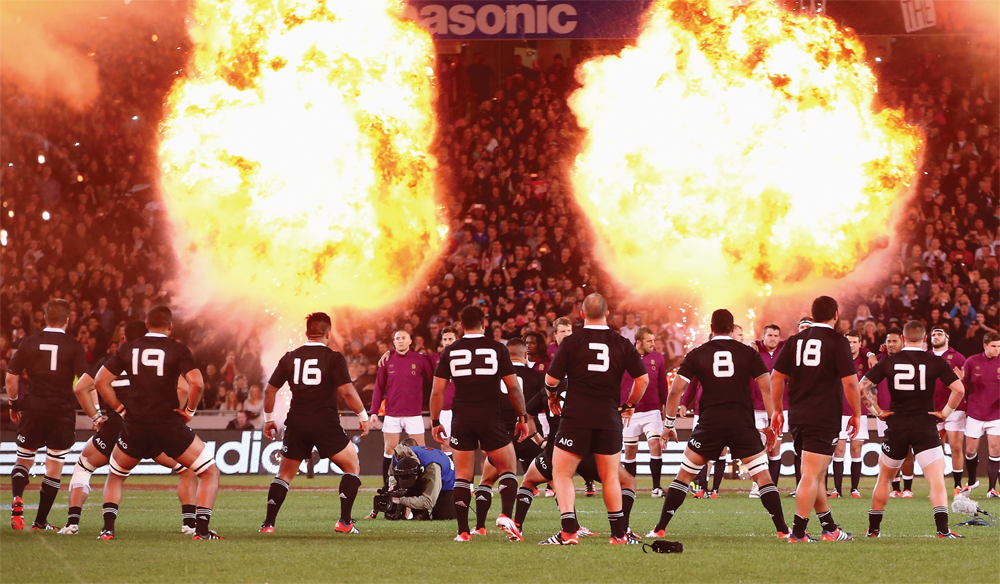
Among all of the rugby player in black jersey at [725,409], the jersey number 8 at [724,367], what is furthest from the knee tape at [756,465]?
the jersey number 8 at [724,367]

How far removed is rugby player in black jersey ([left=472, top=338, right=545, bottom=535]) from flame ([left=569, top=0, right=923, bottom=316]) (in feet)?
40.6

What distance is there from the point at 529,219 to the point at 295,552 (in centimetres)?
1636

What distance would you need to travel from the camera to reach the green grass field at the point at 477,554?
7141 millimetres

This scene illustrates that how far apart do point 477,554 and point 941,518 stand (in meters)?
3.85

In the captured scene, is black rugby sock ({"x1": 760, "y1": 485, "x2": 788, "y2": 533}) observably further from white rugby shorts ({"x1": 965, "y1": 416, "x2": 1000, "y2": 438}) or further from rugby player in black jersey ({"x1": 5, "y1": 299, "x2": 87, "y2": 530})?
white rugby shorts ({"x1": 965, "y1": 416, "x2": 1000, "y2": 438})

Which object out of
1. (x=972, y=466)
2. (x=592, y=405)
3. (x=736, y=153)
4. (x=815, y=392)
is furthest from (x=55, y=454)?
(x=736, y=153)

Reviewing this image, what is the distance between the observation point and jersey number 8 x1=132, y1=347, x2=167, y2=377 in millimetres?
9078

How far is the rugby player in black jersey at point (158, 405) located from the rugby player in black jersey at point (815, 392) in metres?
4.49

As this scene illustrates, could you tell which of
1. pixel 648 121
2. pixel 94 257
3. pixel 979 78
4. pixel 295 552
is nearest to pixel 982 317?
pixel 979 78

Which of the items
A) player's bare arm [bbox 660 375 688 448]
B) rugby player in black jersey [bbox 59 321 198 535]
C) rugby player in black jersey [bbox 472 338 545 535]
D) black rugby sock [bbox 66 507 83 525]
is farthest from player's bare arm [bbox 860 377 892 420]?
black rugby sock [bbox 66 507 83 525]

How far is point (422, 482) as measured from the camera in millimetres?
11664

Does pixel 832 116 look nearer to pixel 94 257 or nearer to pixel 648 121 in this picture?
pixel 648 121

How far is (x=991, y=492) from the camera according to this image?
564 inches

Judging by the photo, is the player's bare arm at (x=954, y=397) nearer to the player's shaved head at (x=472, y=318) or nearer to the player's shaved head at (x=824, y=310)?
the player's shaved head at (x=824, y=310)
